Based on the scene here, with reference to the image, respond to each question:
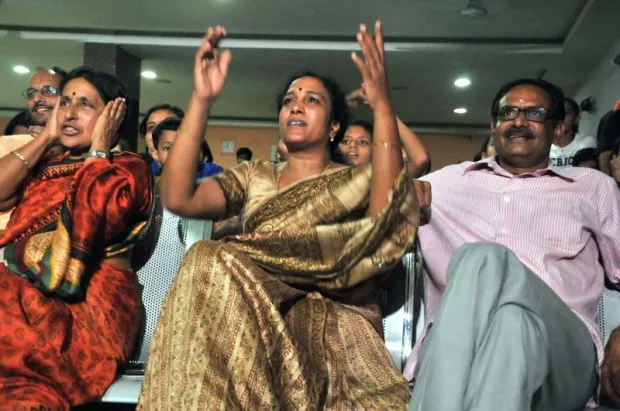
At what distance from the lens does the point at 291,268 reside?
231cm

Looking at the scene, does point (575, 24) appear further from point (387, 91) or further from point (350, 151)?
point (387, 91)

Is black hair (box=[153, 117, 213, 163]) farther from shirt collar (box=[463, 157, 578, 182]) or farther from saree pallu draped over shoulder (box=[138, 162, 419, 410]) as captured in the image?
shirt collar (box=[463, 157, 578, 182])

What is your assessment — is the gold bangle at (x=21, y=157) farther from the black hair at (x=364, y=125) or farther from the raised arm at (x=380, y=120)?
the black hair at (x=364, y=125)

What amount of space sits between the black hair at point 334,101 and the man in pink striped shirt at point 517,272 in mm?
389

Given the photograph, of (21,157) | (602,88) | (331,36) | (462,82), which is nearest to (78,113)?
(21,157)

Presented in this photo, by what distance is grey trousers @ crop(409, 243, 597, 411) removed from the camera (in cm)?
177

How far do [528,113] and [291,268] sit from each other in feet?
3.74

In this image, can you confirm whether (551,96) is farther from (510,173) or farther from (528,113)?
(510,173)

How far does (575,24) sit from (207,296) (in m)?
6.51

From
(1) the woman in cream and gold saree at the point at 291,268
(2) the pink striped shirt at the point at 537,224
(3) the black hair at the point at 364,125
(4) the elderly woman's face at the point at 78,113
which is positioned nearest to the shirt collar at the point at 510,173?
(2) the pink striped shirt at the point at 537,224

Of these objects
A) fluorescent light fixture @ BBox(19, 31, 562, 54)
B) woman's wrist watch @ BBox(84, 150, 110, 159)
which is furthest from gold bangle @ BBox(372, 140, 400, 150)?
fluorescent light fixture @ BBox(19, 31, 562, 54)

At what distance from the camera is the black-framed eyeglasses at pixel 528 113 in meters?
2.79

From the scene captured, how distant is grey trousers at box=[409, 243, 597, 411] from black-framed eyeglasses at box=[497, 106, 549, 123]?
3.03ft

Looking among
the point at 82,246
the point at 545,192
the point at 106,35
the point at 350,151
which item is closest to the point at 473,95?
the point at 106,35
